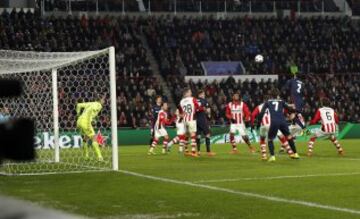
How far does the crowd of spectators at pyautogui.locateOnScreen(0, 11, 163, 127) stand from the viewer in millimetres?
29905

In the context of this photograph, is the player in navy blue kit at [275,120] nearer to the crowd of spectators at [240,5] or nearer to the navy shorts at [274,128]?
the navy shorts at [274,128]

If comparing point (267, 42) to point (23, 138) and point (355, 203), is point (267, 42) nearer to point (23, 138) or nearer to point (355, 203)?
point (355, 203)

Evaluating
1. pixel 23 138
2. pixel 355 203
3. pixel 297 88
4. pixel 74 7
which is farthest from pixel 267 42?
pixel 23 138

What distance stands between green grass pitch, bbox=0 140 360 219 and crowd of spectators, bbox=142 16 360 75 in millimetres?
20813

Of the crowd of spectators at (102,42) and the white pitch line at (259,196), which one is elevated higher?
the crowd of spectators at (102,42)

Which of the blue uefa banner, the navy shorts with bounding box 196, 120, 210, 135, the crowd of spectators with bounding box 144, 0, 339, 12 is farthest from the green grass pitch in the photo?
the crowd of spectators with bounding box 144, 0, 339, 12

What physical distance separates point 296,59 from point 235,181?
89.8 feet

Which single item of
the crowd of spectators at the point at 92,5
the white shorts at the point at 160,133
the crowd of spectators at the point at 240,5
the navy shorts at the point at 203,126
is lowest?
the white shorts at the point at 160,133

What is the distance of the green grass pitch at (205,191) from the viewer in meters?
7.55

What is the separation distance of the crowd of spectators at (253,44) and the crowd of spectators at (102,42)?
180 cm

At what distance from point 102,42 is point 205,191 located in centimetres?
2524

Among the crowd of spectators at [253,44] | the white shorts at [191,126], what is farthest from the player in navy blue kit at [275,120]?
the crowd of spectators at [253,44]

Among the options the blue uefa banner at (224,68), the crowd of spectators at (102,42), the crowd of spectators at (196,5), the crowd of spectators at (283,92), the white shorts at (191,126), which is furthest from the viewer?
the crowd of spectators at (196,5)

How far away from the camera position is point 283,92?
108ft
